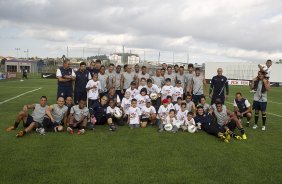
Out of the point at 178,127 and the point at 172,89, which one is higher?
the point at 172,89

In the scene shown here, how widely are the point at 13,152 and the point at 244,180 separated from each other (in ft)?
15.6

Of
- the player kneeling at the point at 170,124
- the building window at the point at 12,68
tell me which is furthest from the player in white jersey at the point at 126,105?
the building window at the point at 12,68

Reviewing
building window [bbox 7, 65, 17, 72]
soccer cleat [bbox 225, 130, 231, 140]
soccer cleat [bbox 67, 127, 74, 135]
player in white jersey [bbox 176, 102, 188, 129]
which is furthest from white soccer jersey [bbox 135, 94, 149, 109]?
building window [bbox 7, 65, 17, 72]

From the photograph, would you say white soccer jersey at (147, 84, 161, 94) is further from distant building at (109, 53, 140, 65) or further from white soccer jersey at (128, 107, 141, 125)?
distant building at (109, 53, 140, 65)

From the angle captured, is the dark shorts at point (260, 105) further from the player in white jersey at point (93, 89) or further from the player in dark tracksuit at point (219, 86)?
the player in white jersey at point (93, 89)

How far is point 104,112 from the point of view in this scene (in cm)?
1030

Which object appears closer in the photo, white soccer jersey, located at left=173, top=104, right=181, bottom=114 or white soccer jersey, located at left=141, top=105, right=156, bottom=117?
white soccer jersey, located at left=173, top=104, right=181, bottom=114

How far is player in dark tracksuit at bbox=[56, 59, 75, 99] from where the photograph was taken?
10.4m

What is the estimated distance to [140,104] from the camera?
34.9 feet

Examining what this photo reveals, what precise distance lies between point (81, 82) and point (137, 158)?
16.3 feet

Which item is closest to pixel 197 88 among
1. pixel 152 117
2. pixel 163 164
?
pixel 152 117

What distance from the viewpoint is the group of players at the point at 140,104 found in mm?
9133

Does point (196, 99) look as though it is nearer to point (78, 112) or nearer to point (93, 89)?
point (93, 89)

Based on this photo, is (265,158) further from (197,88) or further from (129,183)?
(197,88)
